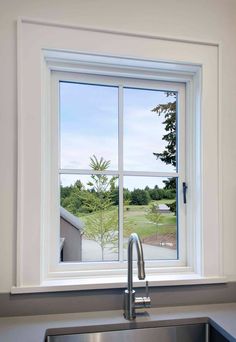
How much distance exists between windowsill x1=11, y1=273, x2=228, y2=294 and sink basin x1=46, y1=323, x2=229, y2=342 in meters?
0.19

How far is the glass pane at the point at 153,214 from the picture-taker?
1584 mm

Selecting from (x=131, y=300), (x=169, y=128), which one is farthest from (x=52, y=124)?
(x=131, y=300)

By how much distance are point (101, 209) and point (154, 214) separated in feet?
0.91

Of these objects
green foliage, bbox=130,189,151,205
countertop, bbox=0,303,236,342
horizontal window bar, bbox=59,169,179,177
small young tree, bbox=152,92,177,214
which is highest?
small young tree, bbox=152,92,177,214

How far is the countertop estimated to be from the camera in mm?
1152

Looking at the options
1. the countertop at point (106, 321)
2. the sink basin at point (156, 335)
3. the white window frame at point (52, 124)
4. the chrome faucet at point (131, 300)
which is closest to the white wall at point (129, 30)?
the white window frame at point (52, 124)

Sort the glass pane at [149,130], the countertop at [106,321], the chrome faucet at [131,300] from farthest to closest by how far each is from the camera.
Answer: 1. the glass pane at [149,130]
2. the chrome faucet at [131,300]
3. the countertop at [106,321]

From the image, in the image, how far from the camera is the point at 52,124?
4.93 ft

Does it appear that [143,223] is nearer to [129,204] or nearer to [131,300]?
[129,204]

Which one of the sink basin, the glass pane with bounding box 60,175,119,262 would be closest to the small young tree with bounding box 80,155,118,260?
the glass pane with bounding box 60,175,119,262

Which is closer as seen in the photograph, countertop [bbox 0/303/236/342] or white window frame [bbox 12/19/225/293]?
countertop [bbox 0/303/236/342]

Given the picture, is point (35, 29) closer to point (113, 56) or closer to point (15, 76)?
point (15, 76)

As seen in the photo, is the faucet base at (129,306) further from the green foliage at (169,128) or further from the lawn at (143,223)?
the green foliage at (169,128)

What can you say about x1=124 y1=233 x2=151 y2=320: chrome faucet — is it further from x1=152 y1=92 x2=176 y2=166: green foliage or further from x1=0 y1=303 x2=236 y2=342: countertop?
x1=152 y1=92 x2=176 y2=166: green foliage
